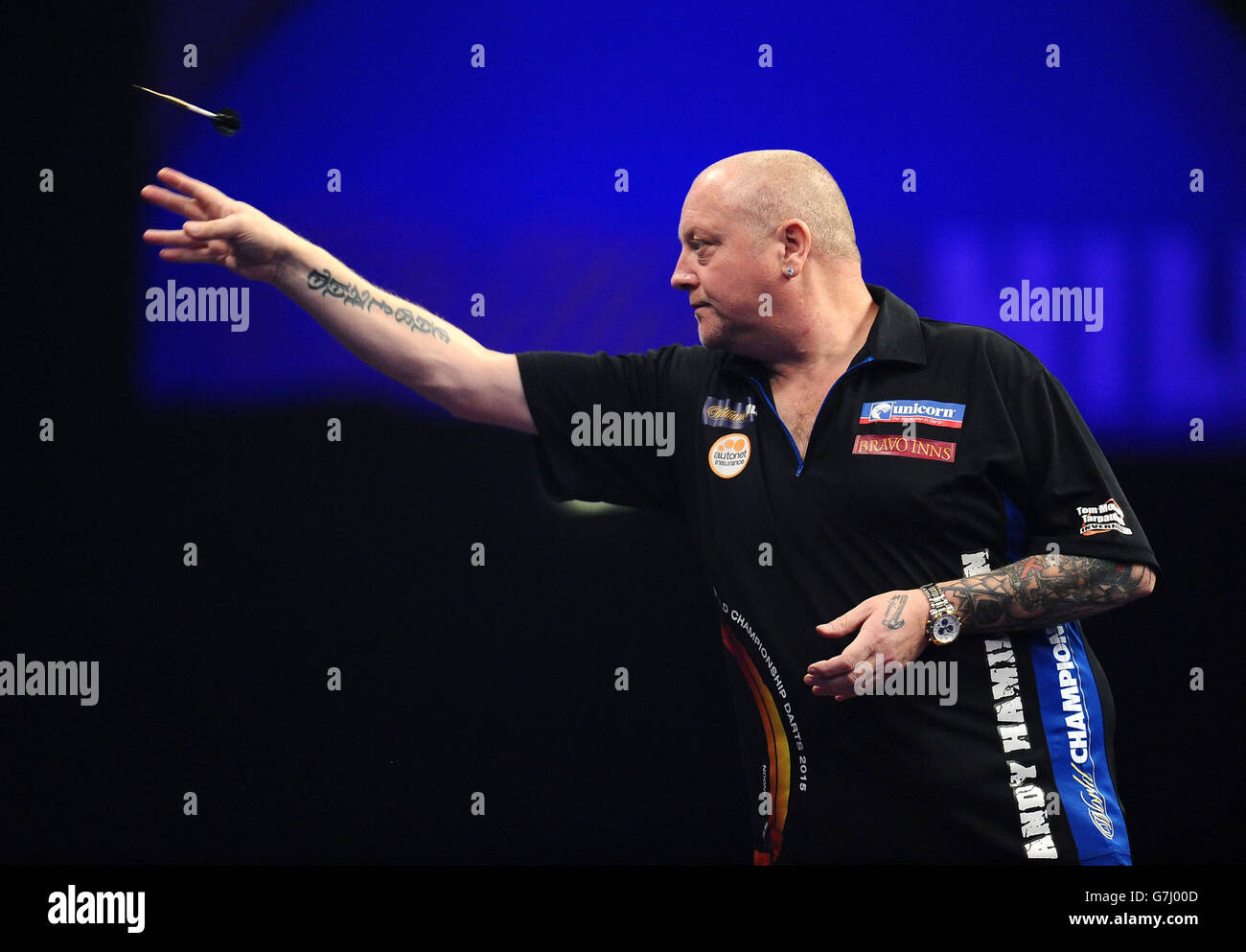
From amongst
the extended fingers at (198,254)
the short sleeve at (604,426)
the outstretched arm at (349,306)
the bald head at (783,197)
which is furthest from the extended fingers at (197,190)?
the bald head at (783,197)

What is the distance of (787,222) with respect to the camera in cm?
293

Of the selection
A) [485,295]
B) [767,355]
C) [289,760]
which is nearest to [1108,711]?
[767,355]

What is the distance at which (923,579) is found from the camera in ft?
9.07

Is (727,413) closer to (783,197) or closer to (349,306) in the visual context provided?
(783,197)

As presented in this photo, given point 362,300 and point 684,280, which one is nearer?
point 362,300

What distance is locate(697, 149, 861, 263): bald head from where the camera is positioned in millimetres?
2922

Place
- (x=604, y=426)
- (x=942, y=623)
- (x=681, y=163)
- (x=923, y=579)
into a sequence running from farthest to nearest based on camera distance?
(x=681, y=163)
(x=604, y=426)
(x=923, y=579)
(x=942, y=623)

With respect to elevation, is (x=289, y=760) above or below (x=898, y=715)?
below

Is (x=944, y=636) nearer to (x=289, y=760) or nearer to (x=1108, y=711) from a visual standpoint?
(x=1108, y=711)

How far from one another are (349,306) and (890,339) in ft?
4.54

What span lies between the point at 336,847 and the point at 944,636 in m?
2.05

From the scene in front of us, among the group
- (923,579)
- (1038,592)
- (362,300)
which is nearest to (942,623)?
(923,579)

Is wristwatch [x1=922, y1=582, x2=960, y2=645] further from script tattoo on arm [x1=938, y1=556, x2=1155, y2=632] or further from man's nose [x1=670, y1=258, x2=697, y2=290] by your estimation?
man's nose [x1=670, y1=258, x2=697, y2=290]
